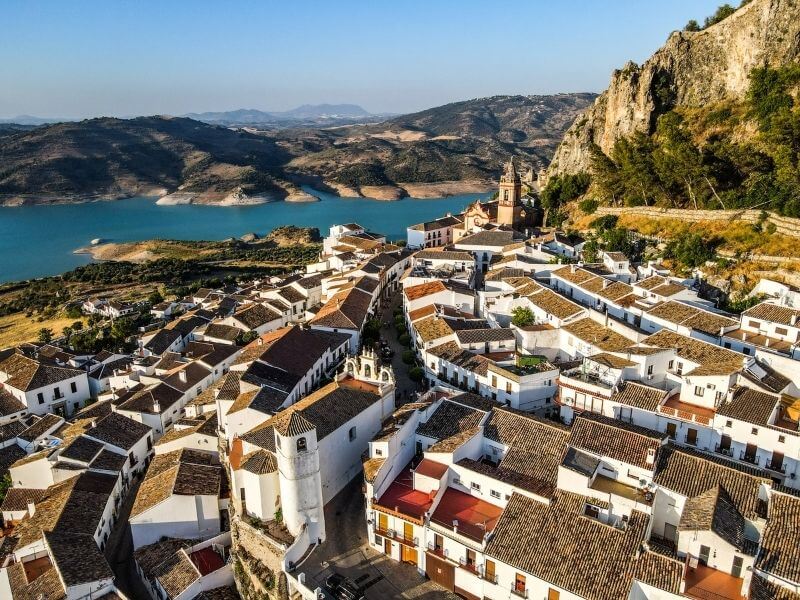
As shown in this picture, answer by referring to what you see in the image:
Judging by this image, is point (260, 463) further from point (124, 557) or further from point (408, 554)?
point (124, 557)

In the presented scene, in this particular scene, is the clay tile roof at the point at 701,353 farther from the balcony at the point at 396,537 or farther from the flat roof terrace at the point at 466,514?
the balcony at the point at 396,537

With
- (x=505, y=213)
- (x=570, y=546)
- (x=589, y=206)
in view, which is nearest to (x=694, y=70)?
(x=589, y=206)

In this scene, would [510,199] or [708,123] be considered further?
[510,199]

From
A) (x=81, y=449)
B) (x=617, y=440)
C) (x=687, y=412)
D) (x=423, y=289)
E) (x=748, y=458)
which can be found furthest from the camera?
(x=423, y=289)

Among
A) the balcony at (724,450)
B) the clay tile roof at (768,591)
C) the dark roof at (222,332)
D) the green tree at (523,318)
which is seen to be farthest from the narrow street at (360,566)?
the dark roof at (222,332)

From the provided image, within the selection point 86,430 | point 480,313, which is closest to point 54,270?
point 86,430

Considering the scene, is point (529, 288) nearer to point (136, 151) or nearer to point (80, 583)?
point (80, 583)

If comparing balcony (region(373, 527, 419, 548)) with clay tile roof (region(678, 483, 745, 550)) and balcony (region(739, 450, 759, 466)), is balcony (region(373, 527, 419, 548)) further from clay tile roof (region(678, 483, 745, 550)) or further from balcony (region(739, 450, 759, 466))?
balcony (region(739, 450, 759, 466))
